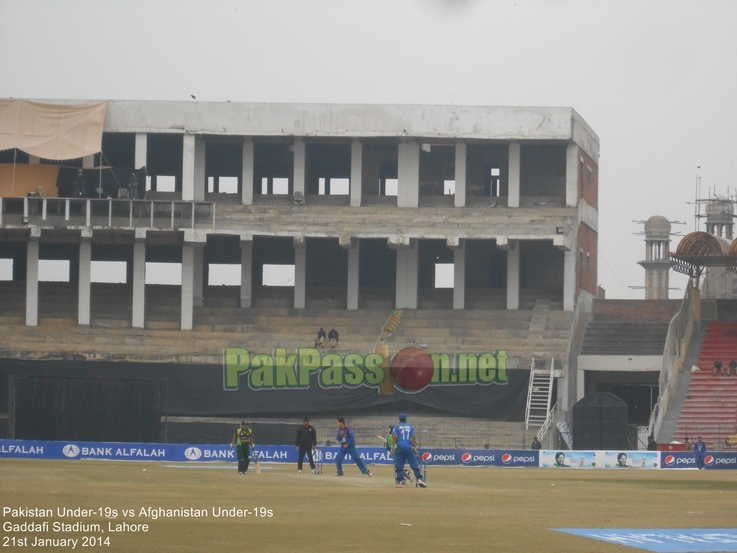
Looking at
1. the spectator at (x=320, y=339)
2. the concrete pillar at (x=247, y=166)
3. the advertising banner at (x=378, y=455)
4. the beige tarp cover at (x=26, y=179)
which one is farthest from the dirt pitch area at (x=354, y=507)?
the concrete pillar at (x=247, y=166)

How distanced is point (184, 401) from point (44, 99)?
18458 millimetres

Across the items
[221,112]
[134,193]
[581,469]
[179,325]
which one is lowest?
[581,469]

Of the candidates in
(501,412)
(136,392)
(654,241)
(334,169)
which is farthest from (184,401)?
(654,241)

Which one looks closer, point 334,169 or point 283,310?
point 283,310

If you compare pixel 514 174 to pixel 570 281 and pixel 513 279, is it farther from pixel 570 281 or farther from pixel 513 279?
pixel 570 281

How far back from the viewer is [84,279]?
2403 inches

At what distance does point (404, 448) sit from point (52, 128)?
38864mm

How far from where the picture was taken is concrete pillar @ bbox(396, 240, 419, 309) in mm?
63531

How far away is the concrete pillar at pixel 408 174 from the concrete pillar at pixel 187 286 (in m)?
10.9

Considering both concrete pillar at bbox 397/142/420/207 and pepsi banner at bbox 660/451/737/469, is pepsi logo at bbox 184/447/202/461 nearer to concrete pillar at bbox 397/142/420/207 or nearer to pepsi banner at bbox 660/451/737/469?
pepsi banner at bbox 660/451/737/469

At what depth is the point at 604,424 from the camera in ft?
167

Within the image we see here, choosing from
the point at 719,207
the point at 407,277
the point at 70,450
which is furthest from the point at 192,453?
the point at 719,207

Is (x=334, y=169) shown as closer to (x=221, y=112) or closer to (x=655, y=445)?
(x=221, y=112)

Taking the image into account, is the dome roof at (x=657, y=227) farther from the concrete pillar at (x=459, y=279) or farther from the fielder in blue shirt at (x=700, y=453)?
the fielder in blue shirt at (x=700, y=453)
